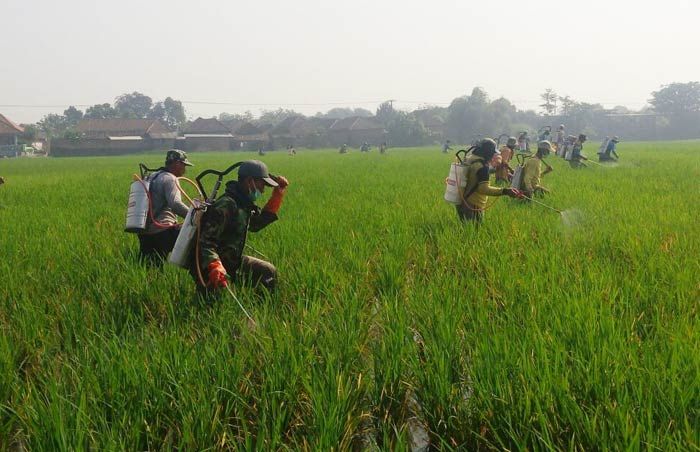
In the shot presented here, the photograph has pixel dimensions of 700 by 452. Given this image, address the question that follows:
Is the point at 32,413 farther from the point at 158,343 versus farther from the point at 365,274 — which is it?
the point at 365,274

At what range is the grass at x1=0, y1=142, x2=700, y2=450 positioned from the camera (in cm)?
161

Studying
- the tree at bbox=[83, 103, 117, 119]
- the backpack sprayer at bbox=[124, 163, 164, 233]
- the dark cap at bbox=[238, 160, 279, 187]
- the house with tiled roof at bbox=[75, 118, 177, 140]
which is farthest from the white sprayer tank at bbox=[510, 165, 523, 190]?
the tree at bbox=[83, 103, 117, 119]

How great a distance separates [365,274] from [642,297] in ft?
5.59

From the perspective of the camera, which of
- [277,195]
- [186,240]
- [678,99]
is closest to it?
[186,240]

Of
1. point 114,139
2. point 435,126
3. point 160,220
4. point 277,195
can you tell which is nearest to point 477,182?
point 277,195

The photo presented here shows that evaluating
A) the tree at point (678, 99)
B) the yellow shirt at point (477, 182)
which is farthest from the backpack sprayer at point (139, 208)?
the tree at point (678, 99)

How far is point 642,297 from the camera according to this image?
2727 mm

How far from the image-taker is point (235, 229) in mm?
2875

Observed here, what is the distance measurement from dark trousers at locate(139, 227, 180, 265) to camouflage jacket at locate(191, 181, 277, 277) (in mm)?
1127

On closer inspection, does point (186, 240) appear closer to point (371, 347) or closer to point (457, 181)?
point (371, 347)

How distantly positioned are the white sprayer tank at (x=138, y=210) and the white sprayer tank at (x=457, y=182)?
2889 millimetres

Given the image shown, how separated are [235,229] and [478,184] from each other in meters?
2.88

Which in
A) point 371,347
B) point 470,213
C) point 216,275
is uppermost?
point 216,275

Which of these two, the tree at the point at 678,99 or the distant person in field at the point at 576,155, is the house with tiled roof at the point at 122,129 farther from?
the tree at the point at 678,99
